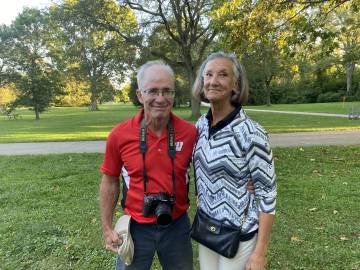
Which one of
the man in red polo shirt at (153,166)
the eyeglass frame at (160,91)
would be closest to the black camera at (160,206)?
the man in red polo shirt at (153,166)

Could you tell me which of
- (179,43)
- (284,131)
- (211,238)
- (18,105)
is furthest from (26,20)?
(211,238)

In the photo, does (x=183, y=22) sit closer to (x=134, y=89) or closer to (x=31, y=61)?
(x=31, y=61)

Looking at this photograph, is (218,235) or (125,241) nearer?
(218,235)

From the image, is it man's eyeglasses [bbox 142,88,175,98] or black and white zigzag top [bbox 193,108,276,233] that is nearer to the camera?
black and white zigzag top [bbox 193,108,276,233]

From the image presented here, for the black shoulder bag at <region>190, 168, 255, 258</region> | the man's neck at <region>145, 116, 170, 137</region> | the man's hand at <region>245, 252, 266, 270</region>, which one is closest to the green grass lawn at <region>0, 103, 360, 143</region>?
the man's neck at <region>145, 116, 170, 137</region>

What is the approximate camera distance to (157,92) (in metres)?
2.33

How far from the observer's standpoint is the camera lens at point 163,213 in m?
2.29

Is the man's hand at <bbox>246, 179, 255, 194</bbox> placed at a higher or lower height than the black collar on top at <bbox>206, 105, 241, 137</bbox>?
lower

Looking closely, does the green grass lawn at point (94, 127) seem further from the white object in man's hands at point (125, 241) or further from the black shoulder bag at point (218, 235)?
the black shoulder bag at point (218, 235)

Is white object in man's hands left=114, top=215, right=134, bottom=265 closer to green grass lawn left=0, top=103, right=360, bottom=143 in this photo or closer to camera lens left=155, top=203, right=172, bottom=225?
camera lens left=155, top=203, right=172, bottom=225

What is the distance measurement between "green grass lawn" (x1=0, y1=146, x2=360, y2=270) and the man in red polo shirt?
6.73 feet

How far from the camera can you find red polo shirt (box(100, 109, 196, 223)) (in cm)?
234

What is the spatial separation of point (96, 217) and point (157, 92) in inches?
156

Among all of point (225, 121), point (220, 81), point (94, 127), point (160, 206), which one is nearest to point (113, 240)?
point (160, 206)
